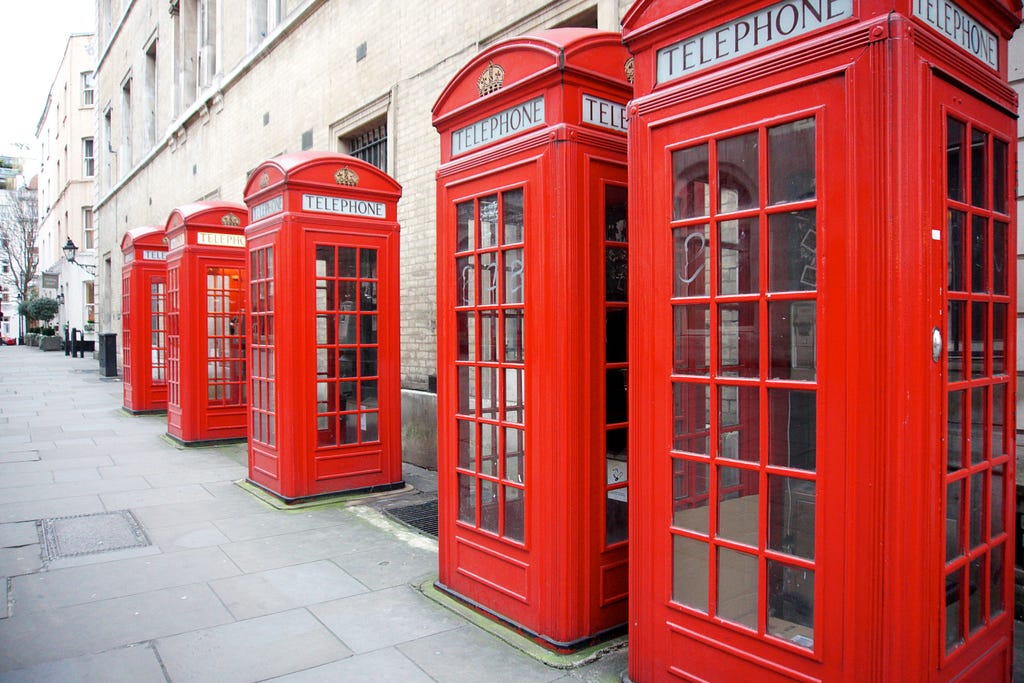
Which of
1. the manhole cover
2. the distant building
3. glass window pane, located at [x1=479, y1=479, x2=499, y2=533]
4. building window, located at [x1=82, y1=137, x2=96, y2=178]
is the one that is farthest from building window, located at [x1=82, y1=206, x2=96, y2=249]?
glass window pane, located at [x1=479, y1=479, x2=499, y2=533]

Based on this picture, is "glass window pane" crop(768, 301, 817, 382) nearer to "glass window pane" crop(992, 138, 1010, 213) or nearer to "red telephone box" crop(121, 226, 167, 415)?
"glass window pane" crop(992, 138, 1010, 213)

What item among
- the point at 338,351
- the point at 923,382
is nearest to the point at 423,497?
the point at 338,351

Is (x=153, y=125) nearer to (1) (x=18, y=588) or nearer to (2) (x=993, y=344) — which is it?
(1) (x=18, y=588)

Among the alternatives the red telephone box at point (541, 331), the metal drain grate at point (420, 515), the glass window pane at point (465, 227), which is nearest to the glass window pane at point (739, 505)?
the red telephone box at point (541, 331)

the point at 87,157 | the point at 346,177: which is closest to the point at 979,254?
the point at 346,177

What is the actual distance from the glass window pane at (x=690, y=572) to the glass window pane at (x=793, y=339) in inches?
31.8

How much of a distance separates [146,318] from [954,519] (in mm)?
13220

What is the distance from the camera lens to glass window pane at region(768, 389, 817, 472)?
8.44 ft

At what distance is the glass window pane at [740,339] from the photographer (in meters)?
2.74

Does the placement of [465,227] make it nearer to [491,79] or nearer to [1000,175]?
[491,79]

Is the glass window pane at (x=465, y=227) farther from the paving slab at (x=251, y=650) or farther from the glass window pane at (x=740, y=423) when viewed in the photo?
the paving slab at (x=251, y=650)

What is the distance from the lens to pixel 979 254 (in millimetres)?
2729

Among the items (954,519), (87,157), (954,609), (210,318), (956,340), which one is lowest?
(954,609)

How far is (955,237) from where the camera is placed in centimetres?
259
